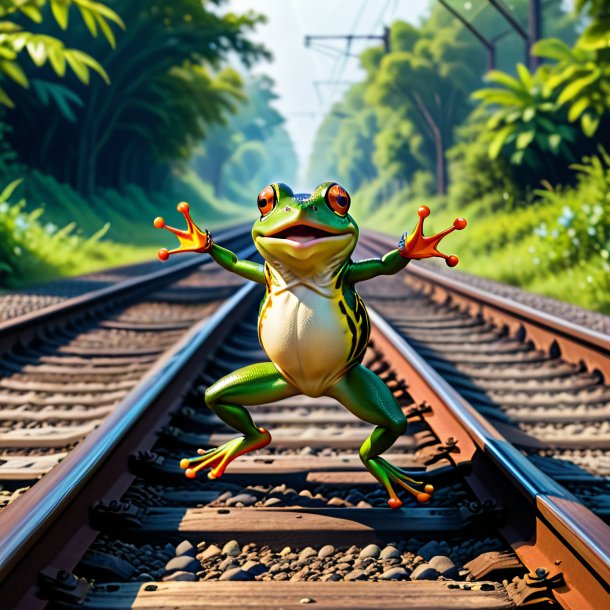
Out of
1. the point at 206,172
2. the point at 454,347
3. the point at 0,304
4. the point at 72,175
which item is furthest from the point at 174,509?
the point at 206,172

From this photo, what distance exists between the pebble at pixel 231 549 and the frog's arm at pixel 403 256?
97 cm

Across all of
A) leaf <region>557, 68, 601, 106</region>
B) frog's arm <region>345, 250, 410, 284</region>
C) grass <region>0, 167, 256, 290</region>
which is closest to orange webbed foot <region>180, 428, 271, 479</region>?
frog's arm <region>345, 250, 410, 284</region>

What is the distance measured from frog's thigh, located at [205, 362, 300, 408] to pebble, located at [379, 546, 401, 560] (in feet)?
1.97

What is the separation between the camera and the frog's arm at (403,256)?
2.35 m

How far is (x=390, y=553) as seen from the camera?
2611 mm

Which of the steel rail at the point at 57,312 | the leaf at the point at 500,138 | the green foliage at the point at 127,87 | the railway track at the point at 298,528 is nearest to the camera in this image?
the railway track at the point at 298,528

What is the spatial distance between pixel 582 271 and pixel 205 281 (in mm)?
5806

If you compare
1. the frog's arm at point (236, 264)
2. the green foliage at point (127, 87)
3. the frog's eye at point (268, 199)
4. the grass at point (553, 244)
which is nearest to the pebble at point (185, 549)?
the frog's arm at point (236, 264)

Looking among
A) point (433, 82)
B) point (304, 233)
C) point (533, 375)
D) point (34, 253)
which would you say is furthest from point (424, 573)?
point (433, 82)

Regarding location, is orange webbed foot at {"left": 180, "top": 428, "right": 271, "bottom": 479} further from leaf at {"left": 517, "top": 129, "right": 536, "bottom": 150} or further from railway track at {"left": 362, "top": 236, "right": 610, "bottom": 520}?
leaf at {"left": 517, "top": 129, "right": 536, "bottom": 150}

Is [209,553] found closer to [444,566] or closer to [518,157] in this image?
[444,566]

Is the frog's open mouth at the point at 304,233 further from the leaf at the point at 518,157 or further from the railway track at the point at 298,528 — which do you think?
the leaf at the point at 518,157

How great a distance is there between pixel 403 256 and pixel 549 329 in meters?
4.23

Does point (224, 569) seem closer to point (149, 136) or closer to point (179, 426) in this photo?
point (179, 426)
